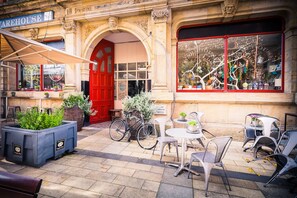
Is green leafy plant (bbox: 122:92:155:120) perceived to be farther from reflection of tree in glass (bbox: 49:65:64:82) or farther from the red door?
reflection of tree in glass (bbox: 49:65:64:82)

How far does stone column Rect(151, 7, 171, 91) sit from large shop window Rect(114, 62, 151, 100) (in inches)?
129

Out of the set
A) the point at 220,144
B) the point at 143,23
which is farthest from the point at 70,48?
the point at 220,144

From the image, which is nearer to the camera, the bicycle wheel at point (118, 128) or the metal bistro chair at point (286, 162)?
the metal bistro chair at point (286, 162)

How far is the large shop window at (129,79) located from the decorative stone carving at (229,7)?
5.02m

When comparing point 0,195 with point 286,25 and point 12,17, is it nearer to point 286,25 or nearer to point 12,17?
point 286,25

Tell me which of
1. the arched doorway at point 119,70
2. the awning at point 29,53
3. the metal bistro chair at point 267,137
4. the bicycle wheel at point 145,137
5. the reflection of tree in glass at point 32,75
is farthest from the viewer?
the reflection of tree in glass at point 32,75

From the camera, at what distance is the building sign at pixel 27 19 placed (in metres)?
7.89

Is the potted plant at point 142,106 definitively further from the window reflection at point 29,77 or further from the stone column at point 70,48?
the window reflection at point 29,77

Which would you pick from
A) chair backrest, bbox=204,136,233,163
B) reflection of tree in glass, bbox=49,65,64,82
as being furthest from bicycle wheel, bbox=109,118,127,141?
reflection of tree in glass, bbox=49,65,64,82

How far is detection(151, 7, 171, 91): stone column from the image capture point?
631 centimetres

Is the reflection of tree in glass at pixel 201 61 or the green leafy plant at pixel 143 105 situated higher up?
the reflection of tree in glass at pixel 201 61

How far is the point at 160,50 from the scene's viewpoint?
639cm

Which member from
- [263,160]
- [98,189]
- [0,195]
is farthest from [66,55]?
[263,160]

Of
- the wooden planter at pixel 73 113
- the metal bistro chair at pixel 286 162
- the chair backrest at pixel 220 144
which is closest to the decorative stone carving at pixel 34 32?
the wooden planter at pixel 73 113
